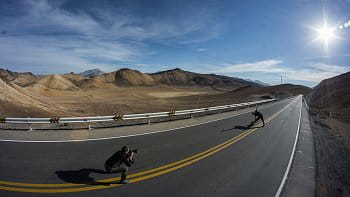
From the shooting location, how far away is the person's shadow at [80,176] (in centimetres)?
691

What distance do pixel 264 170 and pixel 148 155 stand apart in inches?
167

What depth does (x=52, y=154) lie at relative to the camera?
917 cm

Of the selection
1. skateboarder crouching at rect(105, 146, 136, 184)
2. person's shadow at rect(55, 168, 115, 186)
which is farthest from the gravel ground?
person's shadow at rect(55, 168, 115, 186)

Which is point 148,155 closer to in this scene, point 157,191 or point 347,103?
point 157,191

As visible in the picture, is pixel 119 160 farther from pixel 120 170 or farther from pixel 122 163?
pixel 120 170

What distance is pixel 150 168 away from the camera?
27.3ft

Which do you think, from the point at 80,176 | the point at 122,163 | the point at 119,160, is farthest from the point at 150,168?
the point at 80,176

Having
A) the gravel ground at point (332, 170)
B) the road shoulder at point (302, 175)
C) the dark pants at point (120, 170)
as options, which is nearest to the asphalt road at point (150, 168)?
the dark pants at point (120, 170)

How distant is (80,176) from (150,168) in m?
2.13

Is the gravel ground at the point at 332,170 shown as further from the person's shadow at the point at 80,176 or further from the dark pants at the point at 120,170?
the person's shadow at the point at 80,176

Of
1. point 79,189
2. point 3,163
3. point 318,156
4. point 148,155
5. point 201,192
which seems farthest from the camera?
point 318,156

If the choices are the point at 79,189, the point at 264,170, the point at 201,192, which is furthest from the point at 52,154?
the point at 264,170

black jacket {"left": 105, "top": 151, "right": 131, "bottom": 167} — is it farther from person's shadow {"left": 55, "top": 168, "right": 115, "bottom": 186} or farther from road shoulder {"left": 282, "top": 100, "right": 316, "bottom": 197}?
road shoulder {"left": 282, "top": 100, "right": 316, "bottom": 197}

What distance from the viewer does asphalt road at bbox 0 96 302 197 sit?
6.64 metres
